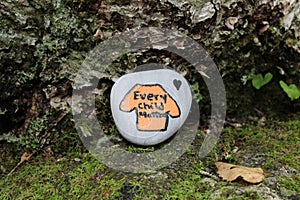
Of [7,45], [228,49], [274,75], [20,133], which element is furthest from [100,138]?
[274,75]

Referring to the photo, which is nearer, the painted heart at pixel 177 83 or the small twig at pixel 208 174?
the small twig at pixel 208 174

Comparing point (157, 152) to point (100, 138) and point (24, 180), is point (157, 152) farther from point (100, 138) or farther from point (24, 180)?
point (24, 180)

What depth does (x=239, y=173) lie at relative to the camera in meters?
1.85

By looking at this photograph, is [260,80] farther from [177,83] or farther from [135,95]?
[135,95]

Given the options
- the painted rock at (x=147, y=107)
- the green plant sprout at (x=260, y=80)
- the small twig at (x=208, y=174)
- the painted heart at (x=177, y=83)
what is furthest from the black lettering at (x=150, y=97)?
the green plant sprout at (x=260, y=80)

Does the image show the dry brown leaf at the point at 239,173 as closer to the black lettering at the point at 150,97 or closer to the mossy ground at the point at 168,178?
the mossy ground at the point at 168,178

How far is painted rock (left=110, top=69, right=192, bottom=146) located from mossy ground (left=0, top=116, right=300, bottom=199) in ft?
0.57

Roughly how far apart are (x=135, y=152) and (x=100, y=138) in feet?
0.75

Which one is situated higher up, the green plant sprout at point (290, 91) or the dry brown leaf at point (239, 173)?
the green plant sprout at point (290, 91)

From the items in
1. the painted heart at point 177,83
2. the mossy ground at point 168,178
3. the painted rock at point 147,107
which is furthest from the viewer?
the painted heart at point 177,83

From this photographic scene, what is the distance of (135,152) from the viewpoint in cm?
199

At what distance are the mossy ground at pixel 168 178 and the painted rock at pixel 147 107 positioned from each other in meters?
0.17

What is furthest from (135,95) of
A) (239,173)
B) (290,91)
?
(290,91)

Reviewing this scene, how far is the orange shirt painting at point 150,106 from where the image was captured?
2.02 m
